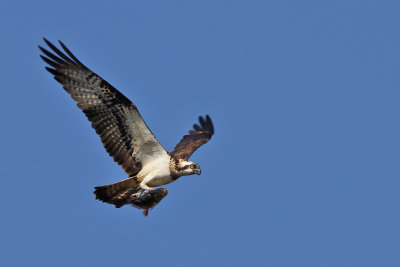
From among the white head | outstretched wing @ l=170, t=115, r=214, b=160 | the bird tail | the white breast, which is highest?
outstretched wing @ l=170, t=115, r=214, b=160

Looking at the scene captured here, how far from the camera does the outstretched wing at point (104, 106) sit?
19.8 meters

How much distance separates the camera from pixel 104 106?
2002 cm

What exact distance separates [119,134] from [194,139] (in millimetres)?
3552

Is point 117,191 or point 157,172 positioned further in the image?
point 157,172

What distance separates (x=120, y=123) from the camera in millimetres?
20125

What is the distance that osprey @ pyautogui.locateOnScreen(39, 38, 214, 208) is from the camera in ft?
65.2

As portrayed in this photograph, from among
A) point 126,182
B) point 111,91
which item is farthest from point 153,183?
point 111,91

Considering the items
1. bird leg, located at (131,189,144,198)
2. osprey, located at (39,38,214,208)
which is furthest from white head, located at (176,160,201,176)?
bird leg, located at (131,189,144,198)

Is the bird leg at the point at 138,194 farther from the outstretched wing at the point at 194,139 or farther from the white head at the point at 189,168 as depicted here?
the outstretched wing at the point at 194,139

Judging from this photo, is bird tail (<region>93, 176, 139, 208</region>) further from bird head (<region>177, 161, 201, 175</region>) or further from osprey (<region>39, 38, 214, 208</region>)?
bird head (<region>177, 161, 201, 175</region>)

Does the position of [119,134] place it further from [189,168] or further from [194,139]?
[194,139]

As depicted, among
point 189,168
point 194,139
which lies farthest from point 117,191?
point 194,139

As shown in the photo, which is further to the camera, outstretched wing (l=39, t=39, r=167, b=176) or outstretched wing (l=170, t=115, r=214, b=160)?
outstretched wing (l=170, t=115, r=214, b=160)

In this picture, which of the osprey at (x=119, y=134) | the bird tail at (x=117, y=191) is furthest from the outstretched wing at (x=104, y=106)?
the bird tail at (x=117, y=191)
